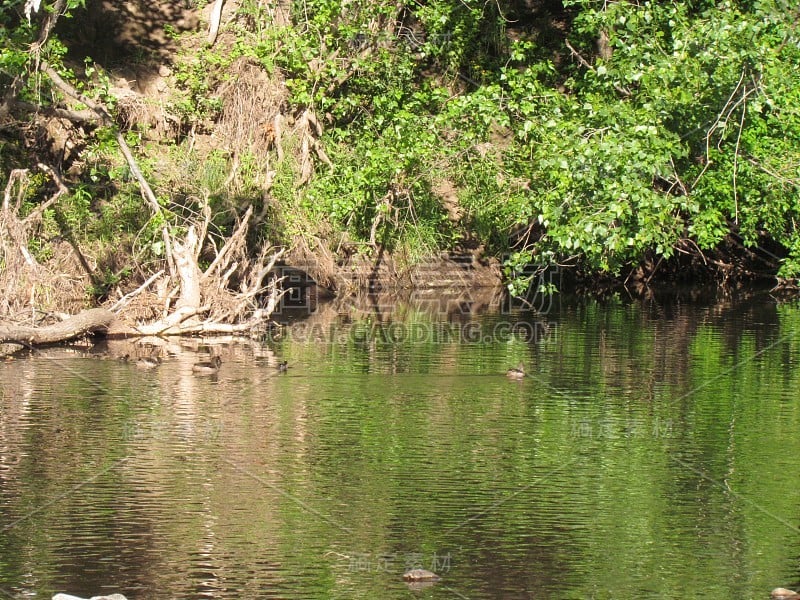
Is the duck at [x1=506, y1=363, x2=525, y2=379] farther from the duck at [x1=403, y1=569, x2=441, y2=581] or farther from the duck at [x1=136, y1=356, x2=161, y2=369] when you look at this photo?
the duck at [x1=403, y1=569, x2=441, y2=581]

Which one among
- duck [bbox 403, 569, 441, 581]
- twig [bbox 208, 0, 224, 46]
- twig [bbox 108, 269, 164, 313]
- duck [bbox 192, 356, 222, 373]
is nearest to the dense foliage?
twig [bbox 208, 0, 224, 46]

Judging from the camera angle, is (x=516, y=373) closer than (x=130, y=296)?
Yes

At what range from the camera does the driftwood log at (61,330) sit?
1805 centimetres

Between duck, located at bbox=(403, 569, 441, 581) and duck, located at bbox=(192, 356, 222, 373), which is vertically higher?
duck, located at bbox=(192, 356, 222, 373)

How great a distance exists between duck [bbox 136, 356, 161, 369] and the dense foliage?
4723 millimetres

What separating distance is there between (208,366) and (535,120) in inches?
315

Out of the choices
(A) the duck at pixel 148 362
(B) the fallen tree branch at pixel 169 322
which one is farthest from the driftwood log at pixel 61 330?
(A) the duck at pixel 148 362

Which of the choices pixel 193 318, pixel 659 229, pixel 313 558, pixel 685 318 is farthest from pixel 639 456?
pixel 685 318

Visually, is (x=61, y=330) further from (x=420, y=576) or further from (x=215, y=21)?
(x=215, y=21)

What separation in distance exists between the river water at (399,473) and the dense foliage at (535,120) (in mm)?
2923

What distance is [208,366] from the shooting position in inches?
659

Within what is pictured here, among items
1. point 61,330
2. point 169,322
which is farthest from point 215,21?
point 61,330

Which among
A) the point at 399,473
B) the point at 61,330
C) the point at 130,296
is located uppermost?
the point at 130,296

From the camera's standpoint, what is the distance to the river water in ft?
28.3
